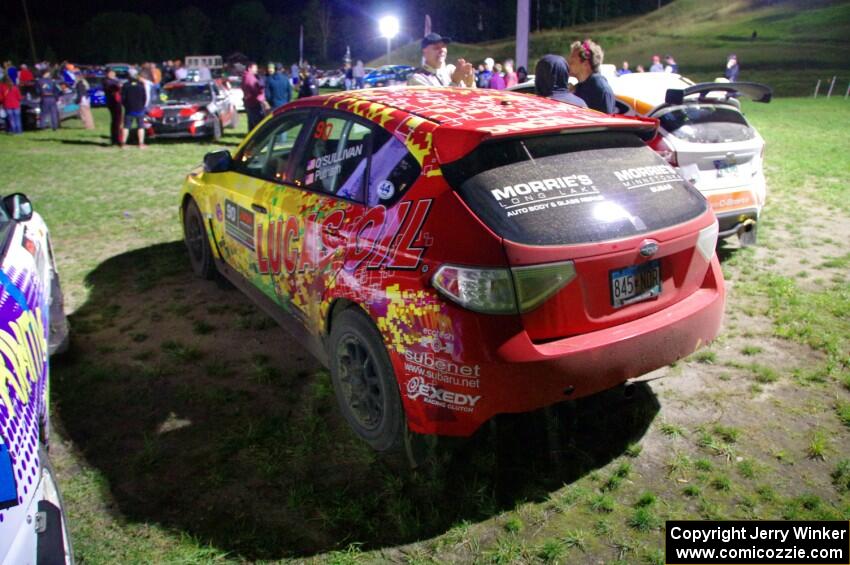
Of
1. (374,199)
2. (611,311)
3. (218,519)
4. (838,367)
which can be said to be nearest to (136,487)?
(218,519)

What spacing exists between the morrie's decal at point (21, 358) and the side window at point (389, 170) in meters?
1.51

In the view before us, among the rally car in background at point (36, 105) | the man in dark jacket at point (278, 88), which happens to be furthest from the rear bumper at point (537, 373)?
the rally car in background at point (36, 105)

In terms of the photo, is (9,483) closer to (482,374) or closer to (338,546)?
(338,546)

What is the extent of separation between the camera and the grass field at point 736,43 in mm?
42250

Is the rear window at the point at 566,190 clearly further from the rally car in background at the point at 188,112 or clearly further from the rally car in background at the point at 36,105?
the rally car in background at the point at 36,105

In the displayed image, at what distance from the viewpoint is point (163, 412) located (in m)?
3.69

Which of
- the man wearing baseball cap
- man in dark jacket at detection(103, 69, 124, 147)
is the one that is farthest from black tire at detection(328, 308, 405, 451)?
man in dark jacket at detection(103, 69, 124, 147)

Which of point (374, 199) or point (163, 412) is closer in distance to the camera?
point (374, 199)

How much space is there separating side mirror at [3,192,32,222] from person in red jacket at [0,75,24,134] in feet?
54.3

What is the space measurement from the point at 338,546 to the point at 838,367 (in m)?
→ 3.22

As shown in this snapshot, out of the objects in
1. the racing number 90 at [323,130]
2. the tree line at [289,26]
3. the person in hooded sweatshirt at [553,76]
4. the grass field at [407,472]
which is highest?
the tree line at [289,26]

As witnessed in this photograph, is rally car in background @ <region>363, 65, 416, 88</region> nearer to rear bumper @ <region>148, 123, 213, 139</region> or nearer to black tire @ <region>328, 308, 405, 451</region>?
rear bumper @ <region>148, 123, 213, 139</region>

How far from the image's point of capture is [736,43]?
198 ft

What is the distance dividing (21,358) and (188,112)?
1426cm
